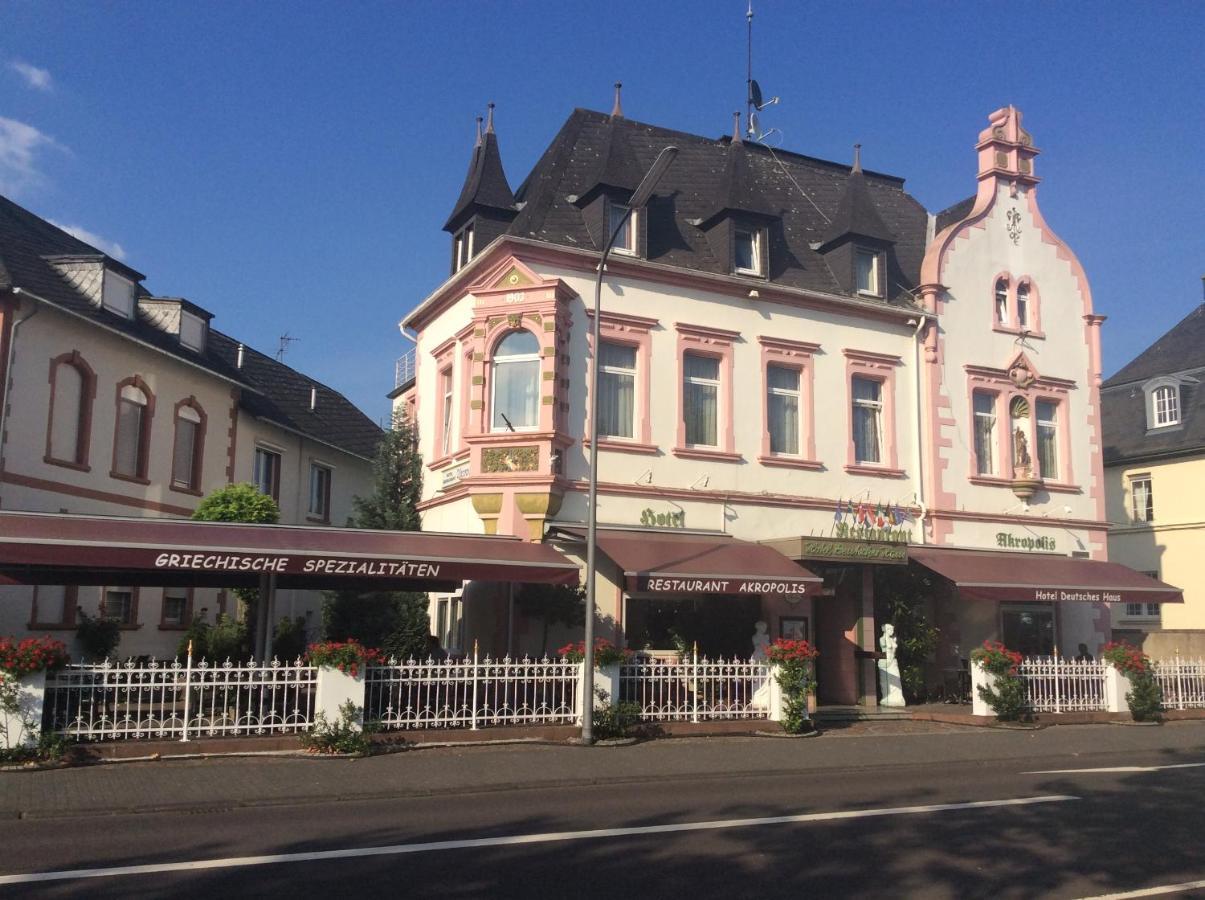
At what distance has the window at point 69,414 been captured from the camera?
21656 mm

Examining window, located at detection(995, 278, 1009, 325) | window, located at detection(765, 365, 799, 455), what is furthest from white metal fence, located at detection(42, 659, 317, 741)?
window, located at detection(995, 278, 1009, 325)

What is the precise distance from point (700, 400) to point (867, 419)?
163 inches

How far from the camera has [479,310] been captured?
67.2ft

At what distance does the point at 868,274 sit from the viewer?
24.0 m

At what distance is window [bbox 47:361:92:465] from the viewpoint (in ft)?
71.1

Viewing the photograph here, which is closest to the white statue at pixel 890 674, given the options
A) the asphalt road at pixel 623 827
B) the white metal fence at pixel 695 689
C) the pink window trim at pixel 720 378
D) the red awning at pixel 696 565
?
the red awning at pixel 696 565

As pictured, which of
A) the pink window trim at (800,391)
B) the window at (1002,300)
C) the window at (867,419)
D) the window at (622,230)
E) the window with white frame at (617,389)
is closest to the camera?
the window with white frame at (617,389)

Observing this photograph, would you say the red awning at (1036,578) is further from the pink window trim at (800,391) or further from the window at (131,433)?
the window at (131,433)

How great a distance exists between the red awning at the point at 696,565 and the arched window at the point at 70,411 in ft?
34.5

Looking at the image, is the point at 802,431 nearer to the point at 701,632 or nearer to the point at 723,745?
the point at 701,632

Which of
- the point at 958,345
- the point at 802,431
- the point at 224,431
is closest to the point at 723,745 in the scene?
the point at 802,431

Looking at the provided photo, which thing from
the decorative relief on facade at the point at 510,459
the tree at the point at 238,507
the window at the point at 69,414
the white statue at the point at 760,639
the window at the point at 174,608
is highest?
the window at the point at 69,414

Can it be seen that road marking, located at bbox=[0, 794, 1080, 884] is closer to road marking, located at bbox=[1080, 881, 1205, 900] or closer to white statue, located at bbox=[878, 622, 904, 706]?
road marking, located at bbox=[1080, 881, 1205, 900]

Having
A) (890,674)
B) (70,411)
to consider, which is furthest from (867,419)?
(70,411)
